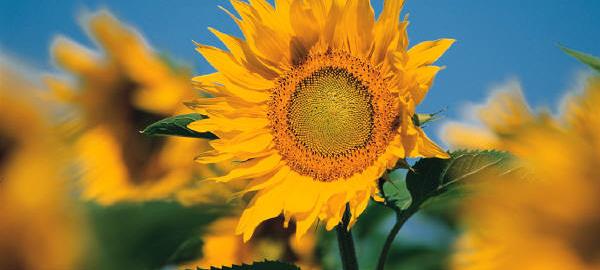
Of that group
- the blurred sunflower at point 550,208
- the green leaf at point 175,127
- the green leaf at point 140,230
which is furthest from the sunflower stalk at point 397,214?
the green leaf at point 140,230

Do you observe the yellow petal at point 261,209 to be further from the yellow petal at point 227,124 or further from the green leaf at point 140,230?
the green leaf at point 140,230

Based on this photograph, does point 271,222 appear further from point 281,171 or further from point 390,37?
point 390,37

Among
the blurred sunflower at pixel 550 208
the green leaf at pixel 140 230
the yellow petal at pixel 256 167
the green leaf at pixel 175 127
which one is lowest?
the blurred sunflower at pixel 550 208

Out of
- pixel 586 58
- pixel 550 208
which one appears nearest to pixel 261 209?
pixel 586 58

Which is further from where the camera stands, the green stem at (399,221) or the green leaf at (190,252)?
the green leaf at (190,252)

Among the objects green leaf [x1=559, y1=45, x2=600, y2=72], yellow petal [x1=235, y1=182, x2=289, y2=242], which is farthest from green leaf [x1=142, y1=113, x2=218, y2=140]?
green leaf [x1=559, y1=45, x2=600, y2=72]

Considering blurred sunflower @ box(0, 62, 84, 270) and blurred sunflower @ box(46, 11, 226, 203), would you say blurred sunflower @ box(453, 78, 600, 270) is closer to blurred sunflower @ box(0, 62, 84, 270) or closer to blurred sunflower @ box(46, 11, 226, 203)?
blurred sunflower @ box(0, 62, 84, 270)
